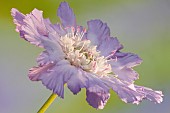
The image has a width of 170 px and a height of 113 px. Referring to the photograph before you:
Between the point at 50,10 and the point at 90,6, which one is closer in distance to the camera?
the point at 50,10

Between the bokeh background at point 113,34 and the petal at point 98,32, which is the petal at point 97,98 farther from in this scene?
the bokeh background at point 113,34

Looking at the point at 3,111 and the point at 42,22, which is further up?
the point at 42,22

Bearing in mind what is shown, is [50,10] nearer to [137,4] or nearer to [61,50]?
[137,4]

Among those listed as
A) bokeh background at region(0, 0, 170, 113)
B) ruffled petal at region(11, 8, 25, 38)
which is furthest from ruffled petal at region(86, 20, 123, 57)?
bokeh background at region(0, 0, 170, 113)

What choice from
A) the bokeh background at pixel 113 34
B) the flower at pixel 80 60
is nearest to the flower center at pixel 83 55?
the flower at pixel 80 60

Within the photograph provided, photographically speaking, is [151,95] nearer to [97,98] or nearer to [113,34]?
[97,98]

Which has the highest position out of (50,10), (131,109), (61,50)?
(50,10)

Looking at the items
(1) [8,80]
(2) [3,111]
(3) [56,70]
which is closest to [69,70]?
(3) [56,70]
